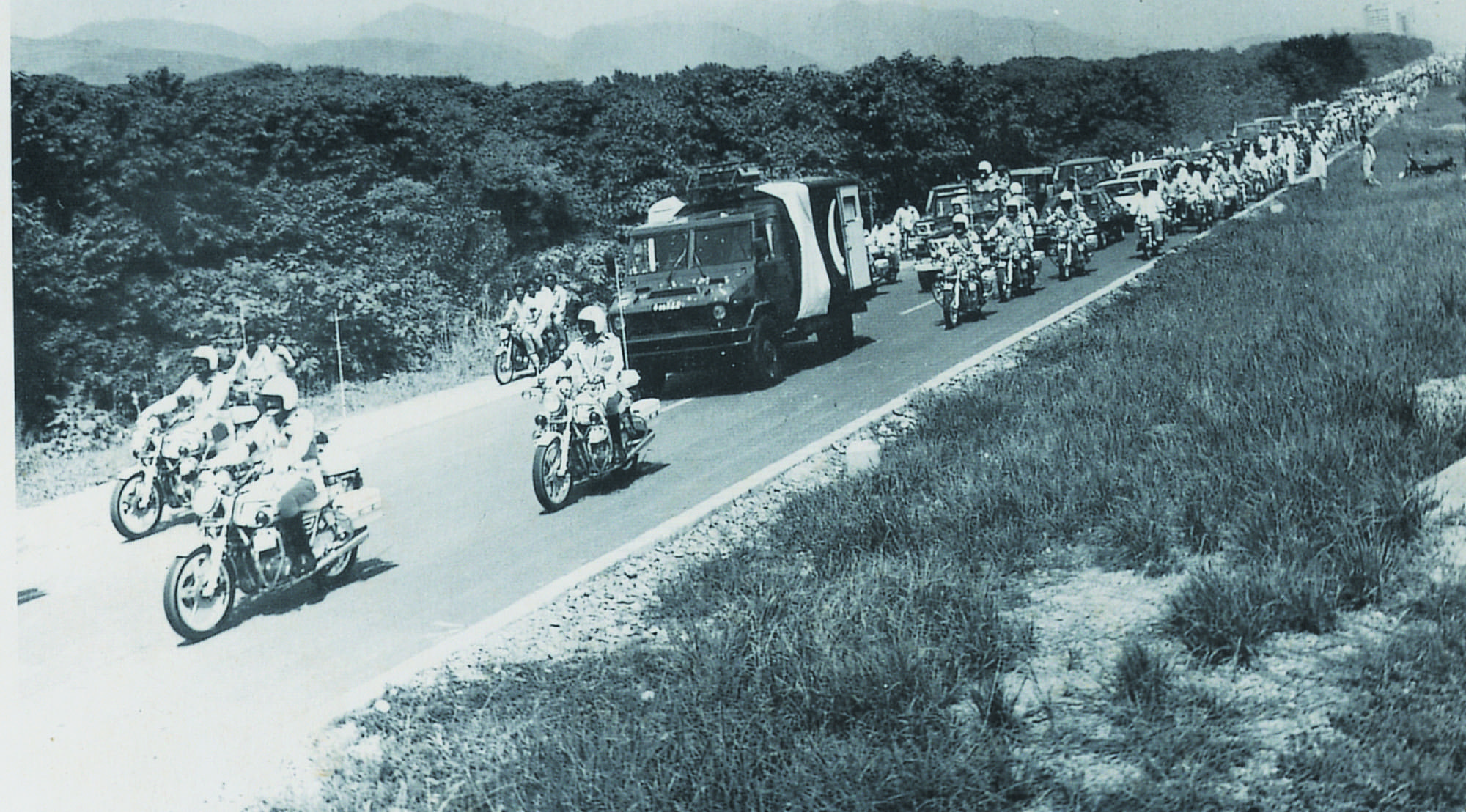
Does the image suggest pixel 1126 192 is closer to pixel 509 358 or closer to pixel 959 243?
pixel 959 243

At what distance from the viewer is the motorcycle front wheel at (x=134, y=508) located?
6906 mm

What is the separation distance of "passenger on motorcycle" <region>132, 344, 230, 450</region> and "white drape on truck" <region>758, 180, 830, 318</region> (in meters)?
7.63

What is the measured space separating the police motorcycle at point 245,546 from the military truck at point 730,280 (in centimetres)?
499

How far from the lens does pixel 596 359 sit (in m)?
8.54

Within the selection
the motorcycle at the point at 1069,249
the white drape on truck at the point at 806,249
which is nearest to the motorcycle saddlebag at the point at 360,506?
the white drape on truck at the point at 806,249

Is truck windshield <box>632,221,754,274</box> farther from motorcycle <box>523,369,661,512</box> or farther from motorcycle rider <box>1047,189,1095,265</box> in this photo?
motorcycle rider <box>1047,189,1095,265</box>

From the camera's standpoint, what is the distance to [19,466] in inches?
291

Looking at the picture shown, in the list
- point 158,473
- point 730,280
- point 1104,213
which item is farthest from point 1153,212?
point 158,473

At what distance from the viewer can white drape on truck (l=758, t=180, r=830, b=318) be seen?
45.3 ft

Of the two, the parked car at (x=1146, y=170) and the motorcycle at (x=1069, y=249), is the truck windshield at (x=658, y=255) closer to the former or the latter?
the motorcycle at (x=1069, y=249)

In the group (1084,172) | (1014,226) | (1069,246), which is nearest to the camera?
(1014,226)

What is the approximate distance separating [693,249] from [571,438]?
4.21 metres

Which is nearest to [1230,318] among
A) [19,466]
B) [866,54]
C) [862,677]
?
[866,54]

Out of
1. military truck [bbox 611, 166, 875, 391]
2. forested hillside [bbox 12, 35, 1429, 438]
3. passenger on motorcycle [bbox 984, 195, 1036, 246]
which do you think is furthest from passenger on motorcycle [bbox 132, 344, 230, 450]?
passenger on motorcycle [bbox 984, 195, 1036, 246]
